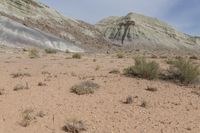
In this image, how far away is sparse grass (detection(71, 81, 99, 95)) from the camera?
14070 mm

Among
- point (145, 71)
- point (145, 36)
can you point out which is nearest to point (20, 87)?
point (145, 71)

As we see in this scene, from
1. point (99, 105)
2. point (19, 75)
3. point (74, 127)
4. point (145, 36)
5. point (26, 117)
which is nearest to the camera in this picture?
point (74, 127)

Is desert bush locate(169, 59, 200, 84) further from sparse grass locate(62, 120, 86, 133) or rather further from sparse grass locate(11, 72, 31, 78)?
sparse grass locate(62, 120, 86, 133)

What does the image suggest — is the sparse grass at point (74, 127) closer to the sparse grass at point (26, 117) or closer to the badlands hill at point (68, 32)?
the sparse grass at point (26, 117)

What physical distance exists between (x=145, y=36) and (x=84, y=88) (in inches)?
4291

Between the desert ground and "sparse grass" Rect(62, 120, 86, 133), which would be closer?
"sparse grass" Rect(62, 120, 86, 133)

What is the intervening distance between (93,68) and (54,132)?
34.4 feet

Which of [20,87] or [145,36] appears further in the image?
[145,36]

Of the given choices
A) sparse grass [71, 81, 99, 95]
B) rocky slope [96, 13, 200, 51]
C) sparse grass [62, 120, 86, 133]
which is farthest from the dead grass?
rocky slope [96, 13, 200, 51]

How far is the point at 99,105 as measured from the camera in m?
12.8

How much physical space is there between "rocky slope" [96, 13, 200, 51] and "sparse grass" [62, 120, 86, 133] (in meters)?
99.2

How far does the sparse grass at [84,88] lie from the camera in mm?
14070

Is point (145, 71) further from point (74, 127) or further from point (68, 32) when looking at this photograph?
point (68, 32)

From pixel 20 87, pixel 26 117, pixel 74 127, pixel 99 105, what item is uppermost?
pixel 20 87
